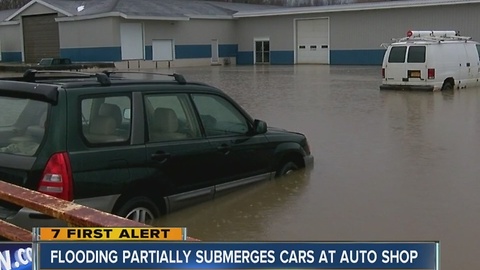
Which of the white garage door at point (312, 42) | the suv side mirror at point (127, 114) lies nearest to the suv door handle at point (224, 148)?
the suv side mirror at point (127, 114)

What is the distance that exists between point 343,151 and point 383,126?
350cm

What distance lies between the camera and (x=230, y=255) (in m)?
2.38

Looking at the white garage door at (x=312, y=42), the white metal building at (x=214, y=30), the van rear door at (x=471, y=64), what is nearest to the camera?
the van rear door at (x=471, y=64)

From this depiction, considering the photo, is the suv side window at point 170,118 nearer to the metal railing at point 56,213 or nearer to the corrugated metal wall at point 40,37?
the metal railing at point 56,213

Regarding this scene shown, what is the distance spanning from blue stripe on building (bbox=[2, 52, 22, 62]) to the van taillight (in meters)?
53.7

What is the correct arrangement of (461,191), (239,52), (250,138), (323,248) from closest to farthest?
1. (323,248)
2. (250,138)
3. (461,191)
4. (239,52)

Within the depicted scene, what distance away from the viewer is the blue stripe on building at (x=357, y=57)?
44425 millimetres

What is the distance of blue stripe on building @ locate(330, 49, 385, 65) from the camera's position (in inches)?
1749

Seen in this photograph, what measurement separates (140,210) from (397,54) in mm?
18439

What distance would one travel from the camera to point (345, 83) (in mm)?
28422

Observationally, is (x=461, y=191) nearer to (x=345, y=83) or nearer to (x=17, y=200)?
(x=17, y=200)

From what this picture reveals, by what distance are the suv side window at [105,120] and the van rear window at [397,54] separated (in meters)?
18.1

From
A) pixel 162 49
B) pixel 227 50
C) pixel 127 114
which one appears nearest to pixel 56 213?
pixel 127 114

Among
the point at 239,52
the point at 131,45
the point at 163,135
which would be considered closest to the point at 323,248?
the point at 163,135
